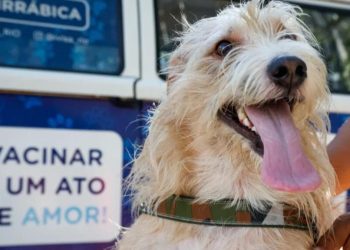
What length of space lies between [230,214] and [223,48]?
2.05 ft

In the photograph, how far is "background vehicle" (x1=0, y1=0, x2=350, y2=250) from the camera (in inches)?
124

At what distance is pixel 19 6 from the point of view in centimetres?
330

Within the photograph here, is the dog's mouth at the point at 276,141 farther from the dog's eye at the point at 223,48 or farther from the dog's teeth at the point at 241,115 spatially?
the dog's eye at the point at 223,48

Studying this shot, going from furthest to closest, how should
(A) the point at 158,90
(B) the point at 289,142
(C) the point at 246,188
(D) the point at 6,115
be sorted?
(A) the point at 158,90 < (D) the point at 6,115 < (C) the point at 246,188 < (B) the point at 289,142

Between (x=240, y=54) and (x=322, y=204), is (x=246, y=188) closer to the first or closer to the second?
(x=322, y=204)

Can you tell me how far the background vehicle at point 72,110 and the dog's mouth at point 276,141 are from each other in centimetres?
103

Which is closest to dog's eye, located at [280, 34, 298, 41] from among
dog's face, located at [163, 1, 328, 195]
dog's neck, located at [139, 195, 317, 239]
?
dog's face, located at [163, 1, 328, 195]

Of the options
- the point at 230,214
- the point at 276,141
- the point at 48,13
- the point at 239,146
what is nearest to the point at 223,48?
the point at 239,146

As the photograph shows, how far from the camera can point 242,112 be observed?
2180mm

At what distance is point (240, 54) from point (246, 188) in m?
0.47

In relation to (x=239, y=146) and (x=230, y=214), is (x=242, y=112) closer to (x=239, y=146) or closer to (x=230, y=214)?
(x=239, y=146)

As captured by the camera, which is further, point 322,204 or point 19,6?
point 19,6

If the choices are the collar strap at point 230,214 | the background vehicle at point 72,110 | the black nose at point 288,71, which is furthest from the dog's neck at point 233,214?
the background vehicle at point 72,110

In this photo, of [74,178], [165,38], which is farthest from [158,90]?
[74,178]
